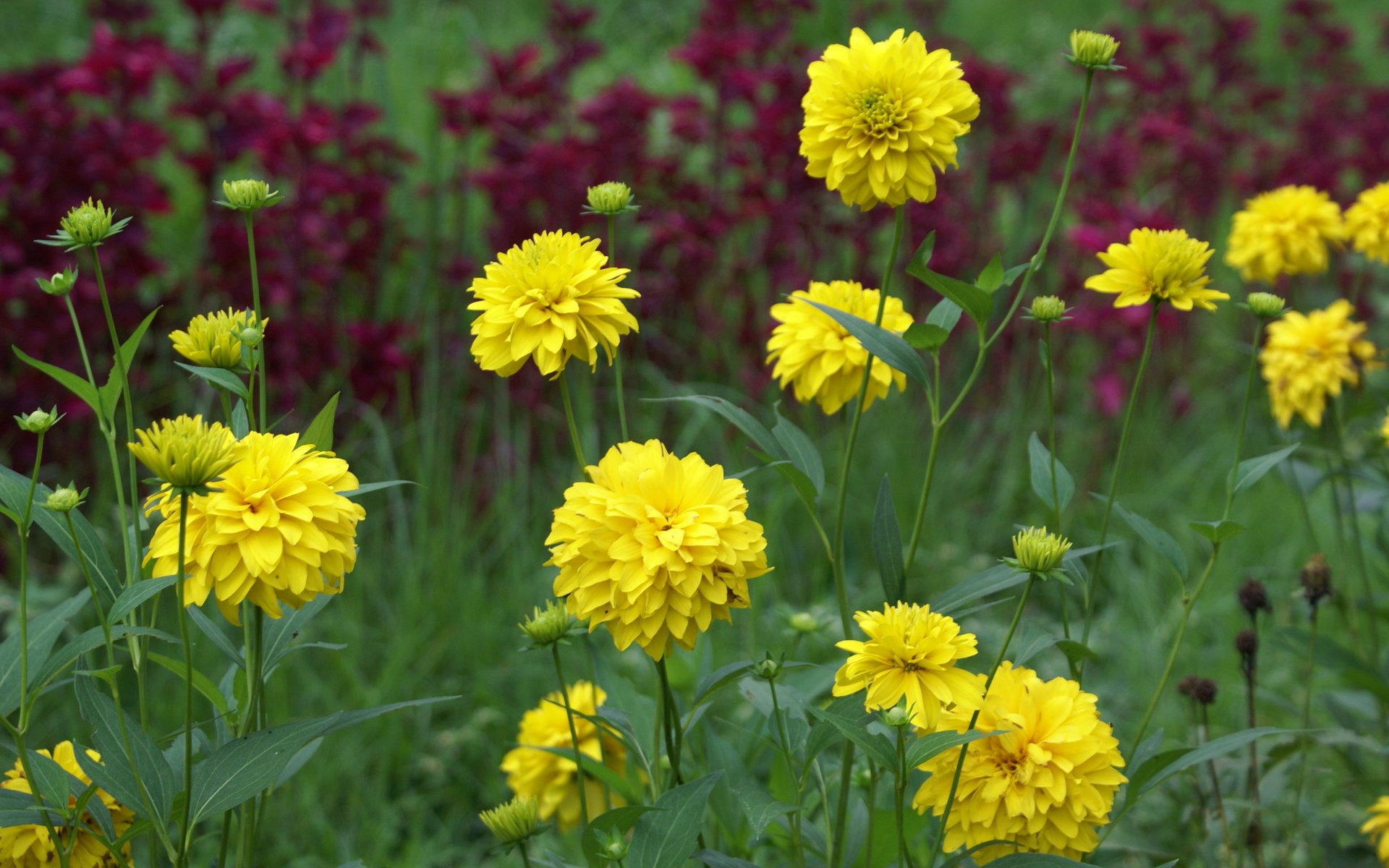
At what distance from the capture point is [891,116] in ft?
3.17

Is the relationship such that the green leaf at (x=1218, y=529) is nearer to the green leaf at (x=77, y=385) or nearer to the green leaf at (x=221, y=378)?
the green leaf at (x=221, y=378)

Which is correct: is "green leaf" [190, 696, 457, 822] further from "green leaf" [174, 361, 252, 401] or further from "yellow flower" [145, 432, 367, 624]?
"green leaf" [174, 361, 252, 401]

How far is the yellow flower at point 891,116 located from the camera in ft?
3.18

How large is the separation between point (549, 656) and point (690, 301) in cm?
113

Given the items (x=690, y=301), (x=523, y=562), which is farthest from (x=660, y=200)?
(x=523, y=562)

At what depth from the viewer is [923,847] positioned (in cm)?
123

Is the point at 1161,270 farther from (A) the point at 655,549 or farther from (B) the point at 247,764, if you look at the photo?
(B) the point at 247,764

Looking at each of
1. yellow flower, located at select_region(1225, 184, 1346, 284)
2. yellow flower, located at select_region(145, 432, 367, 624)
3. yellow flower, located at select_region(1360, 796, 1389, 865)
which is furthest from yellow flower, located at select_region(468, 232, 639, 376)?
yellow flower, located at select_region(1225, 184, 1346, 284)

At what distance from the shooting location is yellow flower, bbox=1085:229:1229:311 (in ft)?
3.40

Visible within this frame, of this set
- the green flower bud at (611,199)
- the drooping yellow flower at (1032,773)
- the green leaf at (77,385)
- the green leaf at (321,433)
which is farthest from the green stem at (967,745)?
the green leaf at (77,385)

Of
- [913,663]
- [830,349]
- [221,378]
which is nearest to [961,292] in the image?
[830,349]

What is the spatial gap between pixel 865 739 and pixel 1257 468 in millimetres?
525

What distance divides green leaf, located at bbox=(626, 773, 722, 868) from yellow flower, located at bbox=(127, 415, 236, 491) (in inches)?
16.1

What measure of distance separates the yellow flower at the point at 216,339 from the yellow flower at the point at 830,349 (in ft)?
1.61
